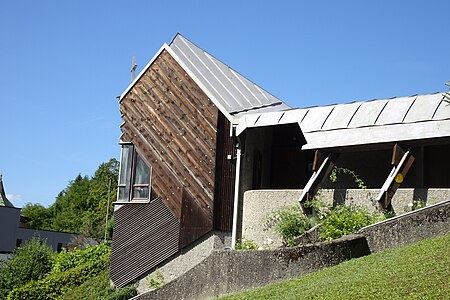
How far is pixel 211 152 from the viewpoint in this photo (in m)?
22.0

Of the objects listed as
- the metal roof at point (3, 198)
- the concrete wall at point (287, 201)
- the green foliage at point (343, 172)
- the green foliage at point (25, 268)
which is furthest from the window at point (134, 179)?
the metal roof at point (3, 198)

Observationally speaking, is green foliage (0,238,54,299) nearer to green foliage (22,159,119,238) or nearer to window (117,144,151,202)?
window (117,144,151,202)

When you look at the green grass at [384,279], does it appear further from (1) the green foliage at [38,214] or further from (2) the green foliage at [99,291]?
(1) the green foliage at [38,214]

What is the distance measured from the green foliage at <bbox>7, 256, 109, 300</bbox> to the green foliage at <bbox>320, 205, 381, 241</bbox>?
1013 centimetres

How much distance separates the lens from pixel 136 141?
2341cm

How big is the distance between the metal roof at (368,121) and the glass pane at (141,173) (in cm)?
372

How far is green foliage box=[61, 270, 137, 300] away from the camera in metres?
21.8

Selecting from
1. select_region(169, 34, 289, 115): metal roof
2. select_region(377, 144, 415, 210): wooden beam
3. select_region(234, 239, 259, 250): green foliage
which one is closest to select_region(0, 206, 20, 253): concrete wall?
select_region(169, 34, 289, 115): metal roof

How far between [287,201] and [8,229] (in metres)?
27.9

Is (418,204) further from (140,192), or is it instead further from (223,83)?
(140,192)

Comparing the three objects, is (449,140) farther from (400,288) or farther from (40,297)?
(40,297)

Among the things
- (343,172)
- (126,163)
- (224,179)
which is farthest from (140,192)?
(343,172)

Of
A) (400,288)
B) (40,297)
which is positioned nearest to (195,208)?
(40,297)

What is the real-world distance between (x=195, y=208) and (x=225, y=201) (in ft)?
3.37
